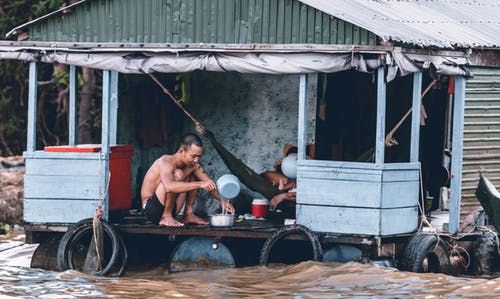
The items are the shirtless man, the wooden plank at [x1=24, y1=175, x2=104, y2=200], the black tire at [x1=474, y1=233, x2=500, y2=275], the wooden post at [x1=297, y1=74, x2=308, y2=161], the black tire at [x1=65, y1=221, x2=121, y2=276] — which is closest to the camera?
the wooden post at [x1=297, y1=74, x2=308, y2=161]

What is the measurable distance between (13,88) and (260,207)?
9651 mm

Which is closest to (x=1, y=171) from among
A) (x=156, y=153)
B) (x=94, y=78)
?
(x=94, y=78)

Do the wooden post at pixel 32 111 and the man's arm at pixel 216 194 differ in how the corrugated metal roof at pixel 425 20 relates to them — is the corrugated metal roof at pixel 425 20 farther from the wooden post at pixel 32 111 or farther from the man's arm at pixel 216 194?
the wooden post at pixel 32 111

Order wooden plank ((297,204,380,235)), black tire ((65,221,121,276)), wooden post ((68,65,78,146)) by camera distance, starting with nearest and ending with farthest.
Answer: wooden plank ((297,204,380,235)), black tire ((65,221,121,276)), wooden post ((68,65,78,146))

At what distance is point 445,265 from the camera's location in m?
15.8

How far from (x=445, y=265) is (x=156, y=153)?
4439mm

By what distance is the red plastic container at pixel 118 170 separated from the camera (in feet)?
53.3

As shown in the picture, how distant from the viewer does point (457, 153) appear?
16031mm

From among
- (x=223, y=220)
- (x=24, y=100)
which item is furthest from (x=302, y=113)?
(x=24, y=100)

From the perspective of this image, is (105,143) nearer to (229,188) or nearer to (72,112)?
(72,112)

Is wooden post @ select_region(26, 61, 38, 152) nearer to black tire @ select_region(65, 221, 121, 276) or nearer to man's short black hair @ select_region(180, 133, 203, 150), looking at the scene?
black tire @ select_region(65, 221, 121, 276)

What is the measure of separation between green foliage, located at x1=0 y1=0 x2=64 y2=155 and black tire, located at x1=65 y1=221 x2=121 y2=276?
8.75 meters

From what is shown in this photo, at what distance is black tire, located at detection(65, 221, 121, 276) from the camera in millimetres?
15570

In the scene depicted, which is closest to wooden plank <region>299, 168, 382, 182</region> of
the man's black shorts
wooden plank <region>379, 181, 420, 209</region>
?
wooden plank <region>379, 181, 420, 209</region>
